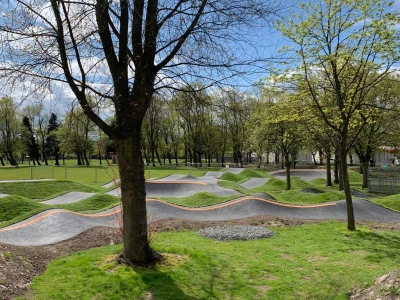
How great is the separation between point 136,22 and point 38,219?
6.93 meters

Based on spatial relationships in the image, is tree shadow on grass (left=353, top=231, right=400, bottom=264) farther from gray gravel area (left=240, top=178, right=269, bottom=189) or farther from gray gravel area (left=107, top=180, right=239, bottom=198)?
gray gravel area (left=240, top=178, right=269, bottom=189)

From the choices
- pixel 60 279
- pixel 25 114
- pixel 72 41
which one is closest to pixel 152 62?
pixel 72 41

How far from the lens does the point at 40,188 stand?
736 inches

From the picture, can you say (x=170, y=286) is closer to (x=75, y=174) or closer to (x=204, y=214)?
(x=204, y=214)

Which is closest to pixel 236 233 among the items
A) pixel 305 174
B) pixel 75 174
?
pixel 305 174

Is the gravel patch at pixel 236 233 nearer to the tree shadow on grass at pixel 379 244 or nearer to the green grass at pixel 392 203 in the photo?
the tree shadow on grass at pixel 379 244

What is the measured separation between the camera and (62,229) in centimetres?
931

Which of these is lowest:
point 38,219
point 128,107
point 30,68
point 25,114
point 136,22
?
point 38,219

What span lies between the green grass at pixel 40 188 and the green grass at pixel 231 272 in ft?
39.0

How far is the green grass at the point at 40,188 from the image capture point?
1779 centimetres

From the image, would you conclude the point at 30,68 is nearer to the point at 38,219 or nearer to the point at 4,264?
the point at 4,264

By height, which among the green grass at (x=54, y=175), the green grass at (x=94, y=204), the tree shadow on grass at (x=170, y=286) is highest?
the green grass at (x=54, y=175)

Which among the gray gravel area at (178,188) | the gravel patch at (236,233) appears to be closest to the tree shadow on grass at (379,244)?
the gravel patch at (236,233)

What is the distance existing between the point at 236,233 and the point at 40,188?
1333 centimetres
